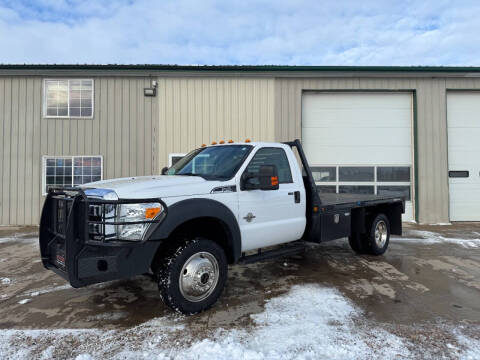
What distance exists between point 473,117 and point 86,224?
12626 millimetres

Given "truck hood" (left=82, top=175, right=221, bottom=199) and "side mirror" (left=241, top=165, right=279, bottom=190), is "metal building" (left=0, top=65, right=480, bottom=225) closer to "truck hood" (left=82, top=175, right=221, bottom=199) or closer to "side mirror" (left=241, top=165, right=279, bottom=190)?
"side mirror" (left=241, top=165, right=279, bottom=190)

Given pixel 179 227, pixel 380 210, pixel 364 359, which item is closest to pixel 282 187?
pixel 179 227

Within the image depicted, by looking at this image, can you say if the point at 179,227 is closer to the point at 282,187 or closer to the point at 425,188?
the point at 282,187

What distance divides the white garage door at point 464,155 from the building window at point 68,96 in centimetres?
1241

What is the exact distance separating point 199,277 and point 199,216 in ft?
2.13

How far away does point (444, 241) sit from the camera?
738 cm

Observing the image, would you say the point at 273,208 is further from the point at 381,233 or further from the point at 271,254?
the point at 381,233

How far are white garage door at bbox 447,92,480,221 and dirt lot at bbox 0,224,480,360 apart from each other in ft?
20.2

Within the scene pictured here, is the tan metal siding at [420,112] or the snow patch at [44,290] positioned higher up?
the tan metal siding at [420,112]

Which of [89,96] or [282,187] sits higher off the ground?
[89,96]

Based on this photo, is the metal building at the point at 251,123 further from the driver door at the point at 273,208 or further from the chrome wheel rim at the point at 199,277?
the chrome wheel rim at the point at 199,277

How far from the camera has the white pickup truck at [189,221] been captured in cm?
290

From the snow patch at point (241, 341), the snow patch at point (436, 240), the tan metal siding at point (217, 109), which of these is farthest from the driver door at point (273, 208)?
the tan metal siding at point (217, 109)

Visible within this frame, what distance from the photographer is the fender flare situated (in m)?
2.98
